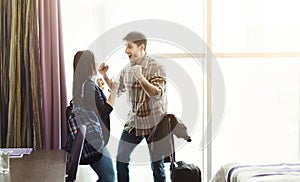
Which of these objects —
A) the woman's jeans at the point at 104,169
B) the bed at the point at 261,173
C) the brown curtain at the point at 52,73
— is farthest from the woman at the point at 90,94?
the bed at the point at 261,173

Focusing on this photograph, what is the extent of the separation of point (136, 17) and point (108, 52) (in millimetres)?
350

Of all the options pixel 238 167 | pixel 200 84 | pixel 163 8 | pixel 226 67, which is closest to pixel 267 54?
pixel 226 67

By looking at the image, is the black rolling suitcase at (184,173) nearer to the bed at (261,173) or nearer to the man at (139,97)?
the man at (139,97)

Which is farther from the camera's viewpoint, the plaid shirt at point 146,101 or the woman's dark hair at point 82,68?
the plaid shirt at point 146,101

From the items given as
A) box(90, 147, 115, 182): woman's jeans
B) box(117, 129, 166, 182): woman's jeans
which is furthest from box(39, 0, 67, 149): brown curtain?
box(117, 129, 166, 182): woman's jeans

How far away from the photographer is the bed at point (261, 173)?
8.14 feet

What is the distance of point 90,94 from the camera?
10.4ft

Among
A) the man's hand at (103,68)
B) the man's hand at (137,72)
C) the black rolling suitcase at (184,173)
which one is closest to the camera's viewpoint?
the black rolling suitcase at (184,173)

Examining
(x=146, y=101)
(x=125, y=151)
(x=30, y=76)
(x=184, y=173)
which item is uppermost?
(x=30, y=76)

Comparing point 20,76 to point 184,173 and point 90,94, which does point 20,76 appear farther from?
point 184,173

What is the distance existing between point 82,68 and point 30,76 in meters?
0.38

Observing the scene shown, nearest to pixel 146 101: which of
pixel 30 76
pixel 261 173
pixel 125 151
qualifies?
pixel 125 151

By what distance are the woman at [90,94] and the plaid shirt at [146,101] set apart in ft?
0.79

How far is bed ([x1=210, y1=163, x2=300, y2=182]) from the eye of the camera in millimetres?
2482
